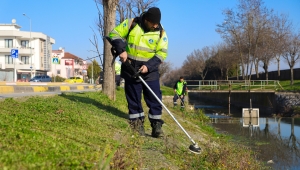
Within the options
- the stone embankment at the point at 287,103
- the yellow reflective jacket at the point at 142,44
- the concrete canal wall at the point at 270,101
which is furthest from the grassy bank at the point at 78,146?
the concrete canal wall at the point at 270,101

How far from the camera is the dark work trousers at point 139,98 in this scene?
621cm

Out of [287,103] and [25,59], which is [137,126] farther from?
[25,59]

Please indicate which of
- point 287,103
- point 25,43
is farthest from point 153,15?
point 25,43

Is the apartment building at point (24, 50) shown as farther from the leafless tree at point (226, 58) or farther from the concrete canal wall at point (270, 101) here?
the concrete canal wall at point (270, 101)

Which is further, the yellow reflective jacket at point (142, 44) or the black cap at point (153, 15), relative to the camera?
the yellow reflective jacket at point (142, 44)

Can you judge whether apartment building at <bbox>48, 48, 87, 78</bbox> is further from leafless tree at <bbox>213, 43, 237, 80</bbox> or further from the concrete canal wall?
the concrete canal wall

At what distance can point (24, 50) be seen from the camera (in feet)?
235

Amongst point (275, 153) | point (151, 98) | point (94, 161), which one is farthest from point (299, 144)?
point (94, 161)

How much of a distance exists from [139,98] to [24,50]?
7004cm

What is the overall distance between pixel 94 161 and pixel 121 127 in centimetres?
281

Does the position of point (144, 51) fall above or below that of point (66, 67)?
below

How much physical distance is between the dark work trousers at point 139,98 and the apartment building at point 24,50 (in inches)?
2483

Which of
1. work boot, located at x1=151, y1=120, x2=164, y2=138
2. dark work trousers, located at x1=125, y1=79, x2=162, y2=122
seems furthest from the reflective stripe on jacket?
work boot, located at x1=151, y1=120, x2=164, y2=138

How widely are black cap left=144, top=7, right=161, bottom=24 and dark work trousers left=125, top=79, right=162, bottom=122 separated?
1.02 metres
